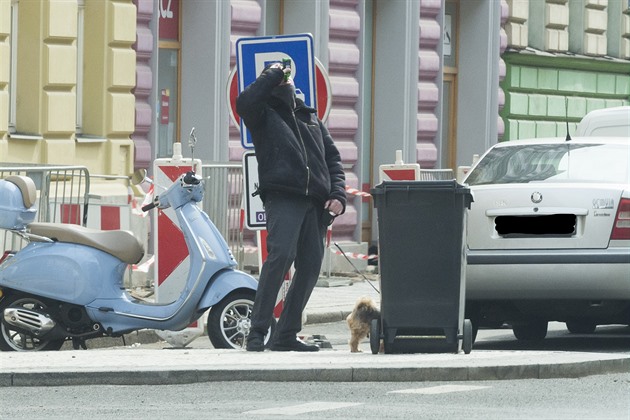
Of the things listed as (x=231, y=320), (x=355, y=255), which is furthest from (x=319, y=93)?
(x=355, y=255)

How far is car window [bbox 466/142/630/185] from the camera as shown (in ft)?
43.7

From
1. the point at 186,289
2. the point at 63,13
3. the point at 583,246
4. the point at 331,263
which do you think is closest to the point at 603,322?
the point at 583,246

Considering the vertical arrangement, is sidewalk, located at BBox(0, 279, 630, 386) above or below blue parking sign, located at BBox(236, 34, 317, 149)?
below

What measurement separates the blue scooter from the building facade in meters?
1.65

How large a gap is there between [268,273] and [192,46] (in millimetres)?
10254

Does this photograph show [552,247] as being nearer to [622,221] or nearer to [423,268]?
[622,221]

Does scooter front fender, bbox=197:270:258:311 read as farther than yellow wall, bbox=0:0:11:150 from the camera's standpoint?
No

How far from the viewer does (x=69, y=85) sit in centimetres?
1898

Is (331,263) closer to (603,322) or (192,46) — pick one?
(192,46)

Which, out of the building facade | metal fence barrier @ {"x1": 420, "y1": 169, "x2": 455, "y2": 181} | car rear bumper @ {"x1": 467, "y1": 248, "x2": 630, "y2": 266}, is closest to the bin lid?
car rear bumper @ {"x1": 467, "y1": 248, "x2": 630, "y2": 266}

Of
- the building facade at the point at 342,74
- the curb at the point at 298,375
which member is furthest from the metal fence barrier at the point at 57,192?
the curb at the point at 298,375

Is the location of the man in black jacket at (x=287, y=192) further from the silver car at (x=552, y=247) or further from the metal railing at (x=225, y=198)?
the metal railing at (x=225, y=198)

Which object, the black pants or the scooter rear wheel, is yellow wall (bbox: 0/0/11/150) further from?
the black pants

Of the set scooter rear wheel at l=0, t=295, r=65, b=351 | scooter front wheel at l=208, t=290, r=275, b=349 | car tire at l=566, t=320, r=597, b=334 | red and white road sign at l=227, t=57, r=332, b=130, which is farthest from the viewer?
car tire at l=566, t=320, r=597, b=334
